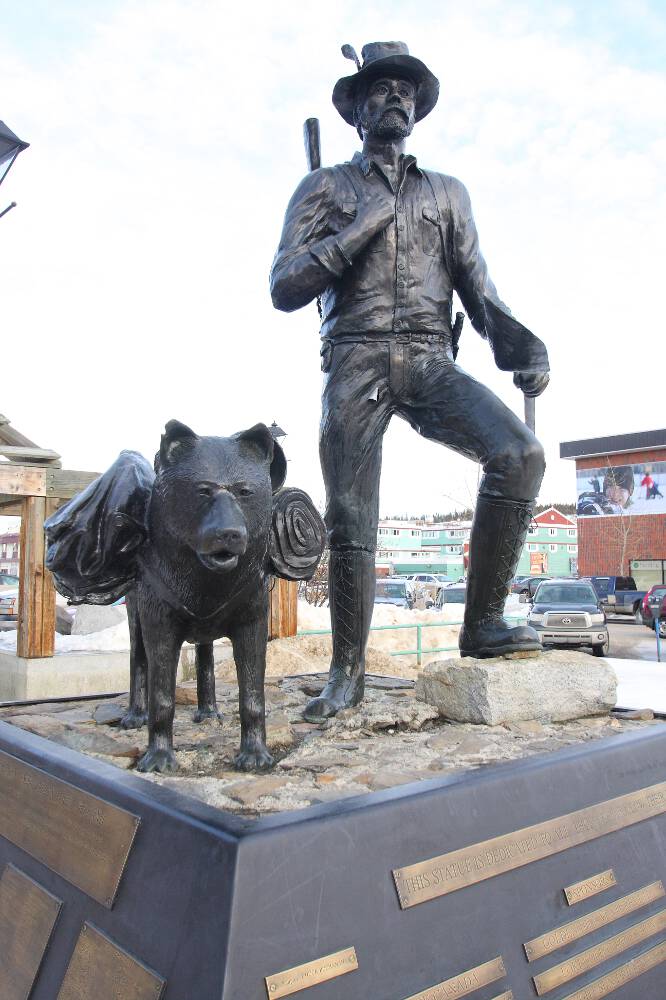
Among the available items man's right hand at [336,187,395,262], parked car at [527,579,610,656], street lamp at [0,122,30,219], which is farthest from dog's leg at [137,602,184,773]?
parked car at [527,579,610,656]

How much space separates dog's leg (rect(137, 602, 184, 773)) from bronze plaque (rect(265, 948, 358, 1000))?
0.89 metres

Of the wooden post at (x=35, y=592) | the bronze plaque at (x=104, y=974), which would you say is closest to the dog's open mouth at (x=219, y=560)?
the bronze plaque at (x=104, y=974)

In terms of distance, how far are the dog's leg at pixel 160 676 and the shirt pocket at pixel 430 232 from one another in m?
1.85

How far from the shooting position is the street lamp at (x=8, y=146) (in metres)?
5.23

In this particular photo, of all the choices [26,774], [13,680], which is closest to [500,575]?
[26,774]

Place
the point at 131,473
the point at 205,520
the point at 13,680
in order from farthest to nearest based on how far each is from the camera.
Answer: the point at 13,680
the point at 131,473
the point at 205,520

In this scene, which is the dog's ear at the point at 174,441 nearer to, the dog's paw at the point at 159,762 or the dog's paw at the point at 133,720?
the dog's paw at the point at 159,762

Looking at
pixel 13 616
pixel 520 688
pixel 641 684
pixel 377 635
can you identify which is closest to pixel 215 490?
pixel 520 688

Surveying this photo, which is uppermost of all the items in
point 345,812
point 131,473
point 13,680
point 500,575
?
point 131,473

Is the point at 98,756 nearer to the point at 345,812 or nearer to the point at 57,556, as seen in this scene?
the point at 57,556

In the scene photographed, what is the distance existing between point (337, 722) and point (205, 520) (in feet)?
4.19

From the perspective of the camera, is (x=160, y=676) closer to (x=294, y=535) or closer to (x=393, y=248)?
(x=294, y=535)

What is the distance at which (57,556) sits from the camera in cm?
256

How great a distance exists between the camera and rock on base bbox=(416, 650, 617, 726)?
2.91 metres
